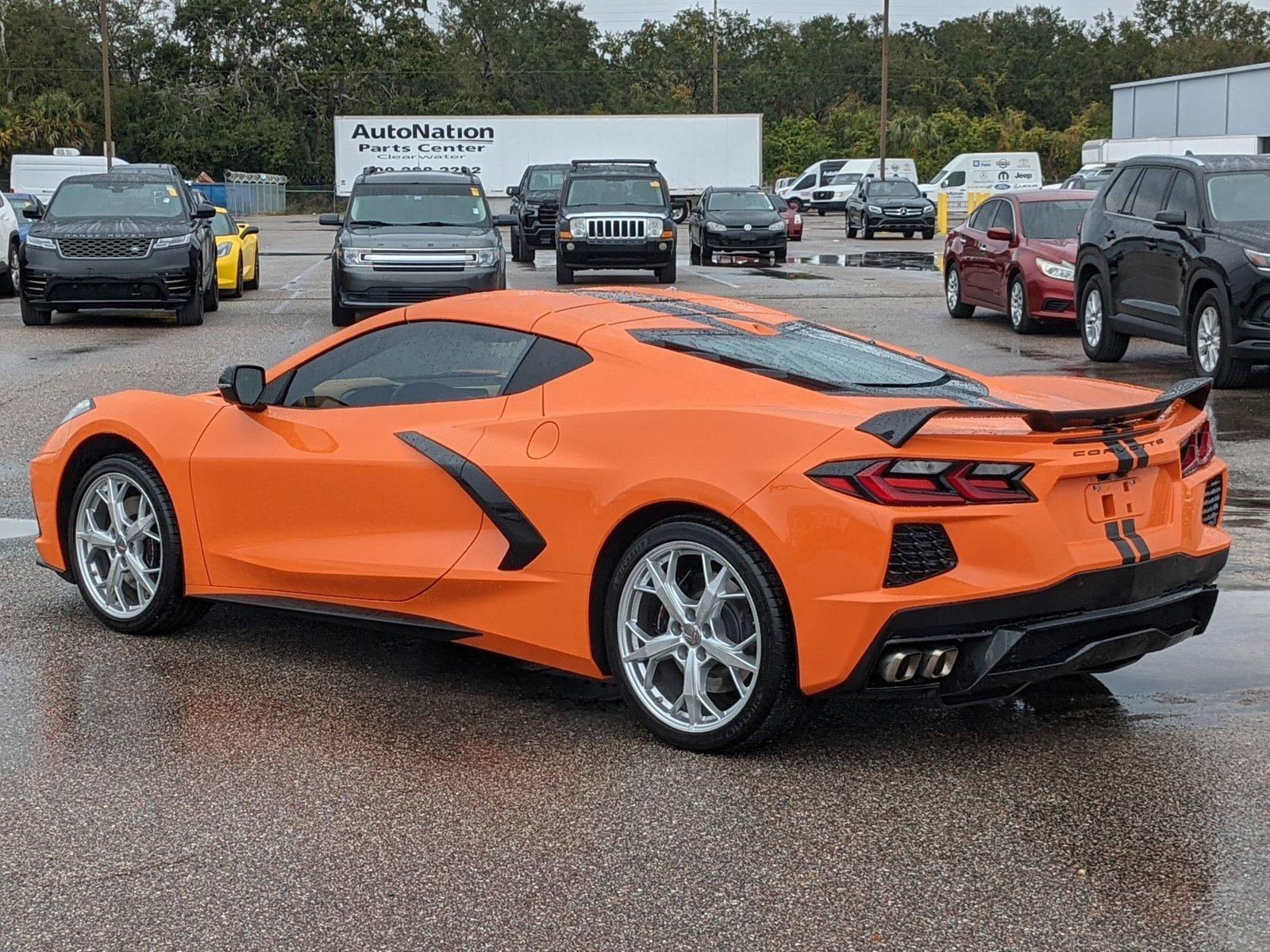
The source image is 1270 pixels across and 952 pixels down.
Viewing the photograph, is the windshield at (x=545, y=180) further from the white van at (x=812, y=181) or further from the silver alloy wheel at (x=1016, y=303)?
the white van at (x=812, y=181)

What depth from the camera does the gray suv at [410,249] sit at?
19312 millimetres

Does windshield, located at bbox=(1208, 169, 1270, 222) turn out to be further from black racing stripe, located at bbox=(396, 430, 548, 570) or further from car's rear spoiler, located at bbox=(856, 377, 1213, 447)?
black racing stripe, located at bbox=(396, 430, 548, 570)

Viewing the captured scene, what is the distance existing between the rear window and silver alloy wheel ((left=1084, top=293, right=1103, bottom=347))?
418 inches

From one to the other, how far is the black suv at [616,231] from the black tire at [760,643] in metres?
22.4

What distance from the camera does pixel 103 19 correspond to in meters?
57.2

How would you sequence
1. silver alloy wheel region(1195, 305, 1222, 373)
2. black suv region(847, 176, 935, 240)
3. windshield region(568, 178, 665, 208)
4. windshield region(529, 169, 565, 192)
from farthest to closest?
black suv region(847, 176, 935, 240) < windshield region(529, 169, 565, 192) < windshield region(568, 178, 665, 208) < silver alloy wheel region(1195, 305, 1222, 373)

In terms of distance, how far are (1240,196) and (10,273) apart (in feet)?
58.9

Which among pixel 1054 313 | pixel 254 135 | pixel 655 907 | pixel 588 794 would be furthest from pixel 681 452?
pixel 254 135

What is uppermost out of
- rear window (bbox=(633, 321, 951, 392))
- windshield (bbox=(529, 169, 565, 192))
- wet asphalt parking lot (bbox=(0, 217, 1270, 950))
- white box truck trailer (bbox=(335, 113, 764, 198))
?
white box truck trailer (bbox=(335, 113, 764, 198))

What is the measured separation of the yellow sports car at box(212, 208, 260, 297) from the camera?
2412 cm

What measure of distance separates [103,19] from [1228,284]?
50915 millimetres

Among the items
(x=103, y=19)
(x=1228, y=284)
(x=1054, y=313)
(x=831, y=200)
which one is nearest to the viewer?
(x=1228, y=284)

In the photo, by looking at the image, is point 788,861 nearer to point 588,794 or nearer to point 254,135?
point 588,794

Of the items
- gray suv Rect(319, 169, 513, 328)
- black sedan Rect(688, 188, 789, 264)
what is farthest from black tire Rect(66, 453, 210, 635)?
black sedan Rect(688, 188, 789, 264)
